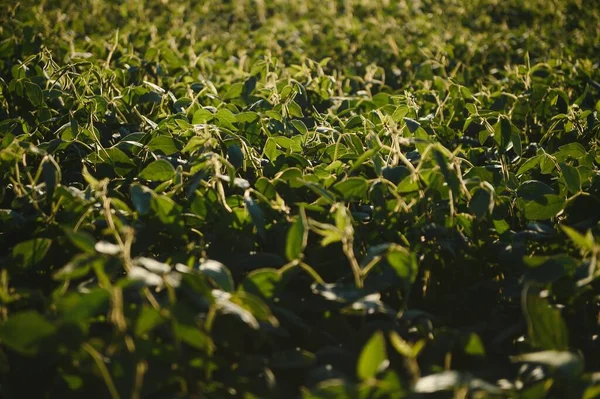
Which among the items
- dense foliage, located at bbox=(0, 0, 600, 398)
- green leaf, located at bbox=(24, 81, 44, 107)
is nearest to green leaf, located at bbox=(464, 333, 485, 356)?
dense foliage, located at bbox=(0, 0, 600, 398)

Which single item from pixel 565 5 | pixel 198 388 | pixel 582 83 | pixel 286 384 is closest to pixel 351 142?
pixel 286 384

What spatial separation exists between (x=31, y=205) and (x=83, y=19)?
3.26m

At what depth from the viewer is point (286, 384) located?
1135 mm

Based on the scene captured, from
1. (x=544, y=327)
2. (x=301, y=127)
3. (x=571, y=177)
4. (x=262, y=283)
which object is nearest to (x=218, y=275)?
(x=262, y=283)

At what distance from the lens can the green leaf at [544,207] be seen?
4.58 feet

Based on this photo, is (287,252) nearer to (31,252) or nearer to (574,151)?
(31,252)

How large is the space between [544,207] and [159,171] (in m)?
0.96

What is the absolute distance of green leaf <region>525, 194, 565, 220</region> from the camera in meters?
1.39

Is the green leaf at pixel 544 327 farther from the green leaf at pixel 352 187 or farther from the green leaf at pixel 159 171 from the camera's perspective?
the green leaf at pixel 159 171

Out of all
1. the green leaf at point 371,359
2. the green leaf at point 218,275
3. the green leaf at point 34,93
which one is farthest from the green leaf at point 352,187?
the green leaf at point 34,93

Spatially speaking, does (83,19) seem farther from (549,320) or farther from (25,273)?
(549,320)

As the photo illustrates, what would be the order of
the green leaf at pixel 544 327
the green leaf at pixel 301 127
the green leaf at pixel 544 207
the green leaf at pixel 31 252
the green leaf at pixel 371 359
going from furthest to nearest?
the green leaf at pixel 301 127 < the green leaf at pixel 544 207 < the green leaf at pixel 31 252 < the green leaf at pixel 544 327 < the green leaf at pixel 371 359

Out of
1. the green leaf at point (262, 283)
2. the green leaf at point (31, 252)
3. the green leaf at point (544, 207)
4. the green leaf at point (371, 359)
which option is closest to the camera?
the green leaf at point (371, 359)

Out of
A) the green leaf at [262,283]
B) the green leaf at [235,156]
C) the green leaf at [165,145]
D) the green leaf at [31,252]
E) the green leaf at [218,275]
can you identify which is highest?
the green leaf at [235,156]
